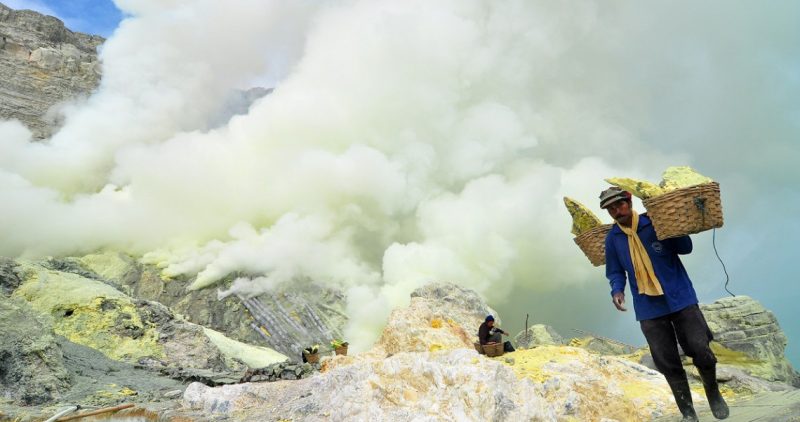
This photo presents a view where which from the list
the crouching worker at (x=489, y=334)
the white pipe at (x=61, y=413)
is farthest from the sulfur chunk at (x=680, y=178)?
the crouching worker at (x=489, y=334)

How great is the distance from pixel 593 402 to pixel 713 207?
3.46m

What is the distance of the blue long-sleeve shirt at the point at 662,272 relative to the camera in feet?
12.9

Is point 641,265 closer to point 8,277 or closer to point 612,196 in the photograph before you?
point 612,196

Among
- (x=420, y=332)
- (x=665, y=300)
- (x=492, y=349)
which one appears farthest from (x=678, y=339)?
(x=420, y=332)

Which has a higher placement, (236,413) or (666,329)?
(666,329)

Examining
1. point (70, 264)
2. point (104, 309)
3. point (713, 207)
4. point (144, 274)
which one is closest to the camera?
point (713, 207)

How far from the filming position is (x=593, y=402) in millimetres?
6070

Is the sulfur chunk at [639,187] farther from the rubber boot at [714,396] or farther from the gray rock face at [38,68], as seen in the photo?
the gray rock face at [38,68]

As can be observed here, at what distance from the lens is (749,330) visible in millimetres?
25734

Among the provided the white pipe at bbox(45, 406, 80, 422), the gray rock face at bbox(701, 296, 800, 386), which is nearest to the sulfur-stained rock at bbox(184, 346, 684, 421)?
the white pipe at bbox(45, 406, 80, 422)

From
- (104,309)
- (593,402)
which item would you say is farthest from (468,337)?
(104,309)

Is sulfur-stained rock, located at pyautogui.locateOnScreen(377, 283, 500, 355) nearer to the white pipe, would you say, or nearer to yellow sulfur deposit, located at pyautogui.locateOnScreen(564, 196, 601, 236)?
the white pipe

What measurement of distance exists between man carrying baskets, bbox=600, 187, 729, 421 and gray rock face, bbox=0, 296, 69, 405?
37.9ft

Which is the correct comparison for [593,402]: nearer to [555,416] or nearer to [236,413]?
[555,416]
